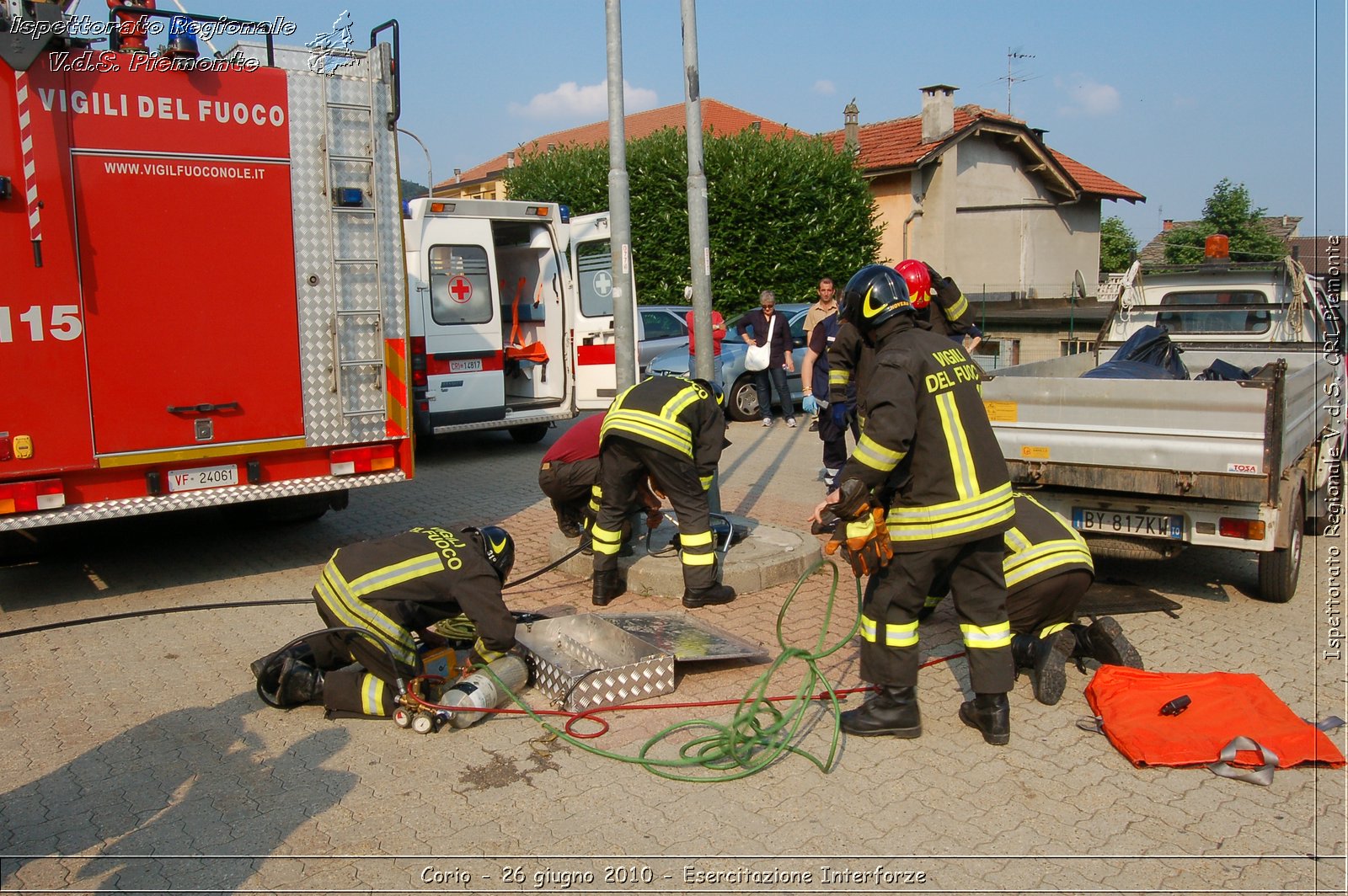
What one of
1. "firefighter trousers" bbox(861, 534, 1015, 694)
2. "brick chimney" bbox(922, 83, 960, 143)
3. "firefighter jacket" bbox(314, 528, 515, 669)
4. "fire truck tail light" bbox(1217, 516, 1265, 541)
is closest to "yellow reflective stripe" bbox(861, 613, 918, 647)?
"firefighter trousers" bbox(861, 534, 1015, 694)

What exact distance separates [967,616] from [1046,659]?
66cm

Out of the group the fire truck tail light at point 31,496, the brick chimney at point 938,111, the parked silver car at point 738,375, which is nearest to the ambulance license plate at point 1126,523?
the fire truck tail light at point 31,496

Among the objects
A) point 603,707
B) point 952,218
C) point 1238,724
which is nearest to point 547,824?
point 603,707

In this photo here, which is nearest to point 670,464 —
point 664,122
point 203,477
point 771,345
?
point 203,477

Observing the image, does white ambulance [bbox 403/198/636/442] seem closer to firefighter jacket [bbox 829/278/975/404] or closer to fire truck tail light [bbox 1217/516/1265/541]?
firefighter jacket [bbox 829/278/975/404]

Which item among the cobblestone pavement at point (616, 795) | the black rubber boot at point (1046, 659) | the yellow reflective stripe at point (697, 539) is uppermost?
the yellow reflective stripe at point (697, 539)

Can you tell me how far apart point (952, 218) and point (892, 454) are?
2552 cm

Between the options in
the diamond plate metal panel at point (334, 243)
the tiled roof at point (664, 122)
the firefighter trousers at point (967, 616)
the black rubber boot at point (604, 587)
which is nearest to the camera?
the firefighter trousers at point (967, 616)

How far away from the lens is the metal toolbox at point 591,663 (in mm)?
4805

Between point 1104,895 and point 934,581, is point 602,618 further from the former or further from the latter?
point 1104,895

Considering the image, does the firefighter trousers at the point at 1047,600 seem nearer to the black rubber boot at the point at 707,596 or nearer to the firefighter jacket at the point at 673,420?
the black rubber boot at the point at 707,596

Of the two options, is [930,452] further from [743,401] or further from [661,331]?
[661,331]

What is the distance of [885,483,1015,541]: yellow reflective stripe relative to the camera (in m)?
4.24

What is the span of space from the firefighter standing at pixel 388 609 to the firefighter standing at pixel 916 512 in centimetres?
153
